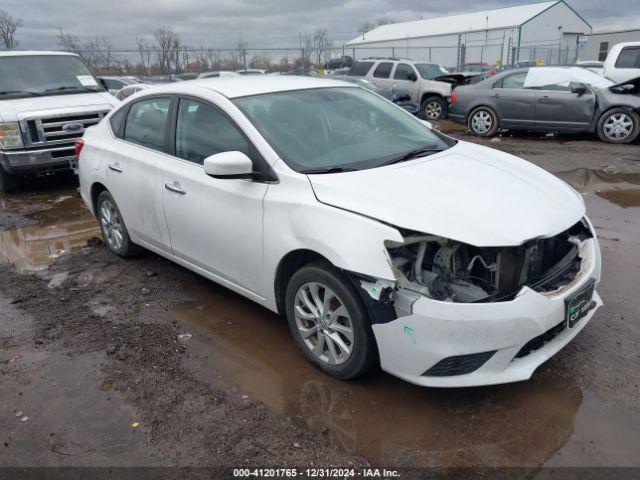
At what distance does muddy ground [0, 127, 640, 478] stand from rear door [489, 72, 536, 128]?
743 centimetres

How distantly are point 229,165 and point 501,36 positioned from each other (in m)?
48.1

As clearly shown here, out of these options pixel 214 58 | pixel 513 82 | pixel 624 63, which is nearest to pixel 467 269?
pixel 513 82

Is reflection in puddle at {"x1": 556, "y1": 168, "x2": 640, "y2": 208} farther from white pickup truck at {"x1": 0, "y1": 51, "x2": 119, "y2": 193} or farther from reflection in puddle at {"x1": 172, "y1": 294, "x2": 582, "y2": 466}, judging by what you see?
white pickup truck at {"x1": 0, "y1": 51, "x2": 119, "y2": 193}

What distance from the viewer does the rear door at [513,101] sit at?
11.4m

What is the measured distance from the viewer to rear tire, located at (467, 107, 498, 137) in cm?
1202

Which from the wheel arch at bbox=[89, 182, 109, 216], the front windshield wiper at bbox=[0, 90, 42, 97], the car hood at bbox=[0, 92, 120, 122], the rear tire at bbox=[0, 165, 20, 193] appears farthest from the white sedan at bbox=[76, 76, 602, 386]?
the rear tire at bbox=[0, 165, 20, 193]

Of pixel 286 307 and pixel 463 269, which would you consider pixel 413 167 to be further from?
pixel 286 307

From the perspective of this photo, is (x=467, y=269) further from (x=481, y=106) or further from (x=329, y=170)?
(x=481, y=106)

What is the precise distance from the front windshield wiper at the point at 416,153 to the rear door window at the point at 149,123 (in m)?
1.90

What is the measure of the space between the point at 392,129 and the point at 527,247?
5.48 feet

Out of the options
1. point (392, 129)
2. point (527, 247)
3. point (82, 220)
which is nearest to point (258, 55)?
point (82, 220)

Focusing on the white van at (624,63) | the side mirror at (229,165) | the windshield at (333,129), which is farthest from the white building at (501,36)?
the side mirror at (229,165)

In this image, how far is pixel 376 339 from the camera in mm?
2838

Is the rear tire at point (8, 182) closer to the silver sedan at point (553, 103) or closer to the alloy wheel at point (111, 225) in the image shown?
the alloy wheel at point (111, 225)
